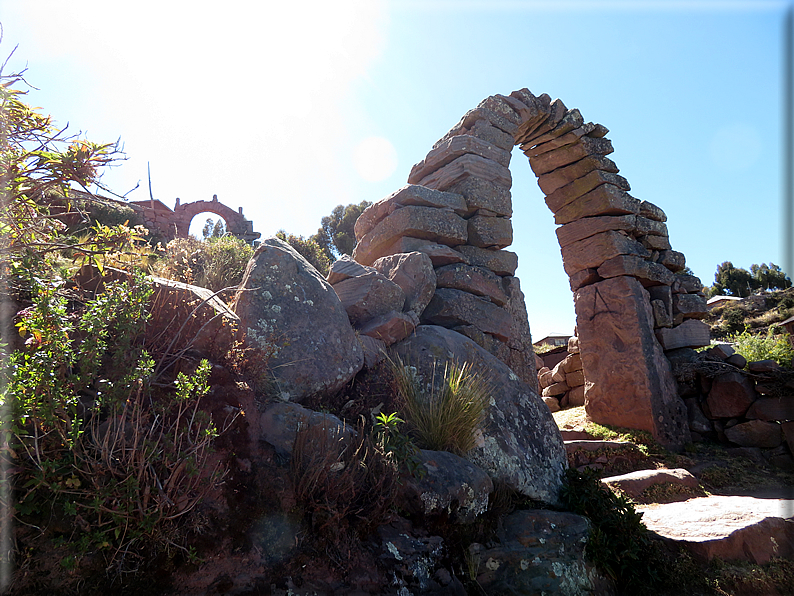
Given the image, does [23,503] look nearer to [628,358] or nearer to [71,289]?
[71,289]

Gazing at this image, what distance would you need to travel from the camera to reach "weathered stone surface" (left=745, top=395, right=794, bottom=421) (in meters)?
6.59

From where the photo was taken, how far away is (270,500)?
7.70 ft

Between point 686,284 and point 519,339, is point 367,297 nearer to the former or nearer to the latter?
point 519,339

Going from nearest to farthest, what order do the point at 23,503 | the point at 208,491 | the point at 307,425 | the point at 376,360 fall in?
the point at 23,503, the point at 208,491, the point at 307,425, the point at 376,360

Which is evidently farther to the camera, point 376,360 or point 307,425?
point 376,360

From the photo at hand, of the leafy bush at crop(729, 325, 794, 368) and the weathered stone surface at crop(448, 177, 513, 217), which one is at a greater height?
the weathered stone surface at crop(448, 177, 513, 217)

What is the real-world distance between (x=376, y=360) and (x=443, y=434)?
30.7 inches

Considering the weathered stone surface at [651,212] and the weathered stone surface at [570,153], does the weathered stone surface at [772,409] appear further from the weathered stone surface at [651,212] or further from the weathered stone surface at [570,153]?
the weathered stone surface at [570,153]

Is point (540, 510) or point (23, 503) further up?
point (23, 503)

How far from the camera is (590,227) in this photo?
814 cm

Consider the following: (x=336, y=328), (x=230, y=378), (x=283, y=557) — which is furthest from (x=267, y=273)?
(x=283, y=557)

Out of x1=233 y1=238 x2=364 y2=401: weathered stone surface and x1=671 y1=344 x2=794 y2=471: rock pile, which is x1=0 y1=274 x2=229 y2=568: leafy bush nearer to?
x1=233 y1=238 x2=364 y2=401: weathered stone surface

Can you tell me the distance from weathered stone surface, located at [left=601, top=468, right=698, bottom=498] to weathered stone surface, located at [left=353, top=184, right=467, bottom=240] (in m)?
3.50

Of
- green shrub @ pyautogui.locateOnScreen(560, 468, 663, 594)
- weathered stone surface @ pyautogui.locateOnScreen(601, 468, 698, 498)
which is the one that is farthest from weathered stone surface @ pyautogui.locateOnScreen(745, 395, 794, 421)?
green shrub @ pyautogui.locateOnScreen(560, 468, 663, 594)
